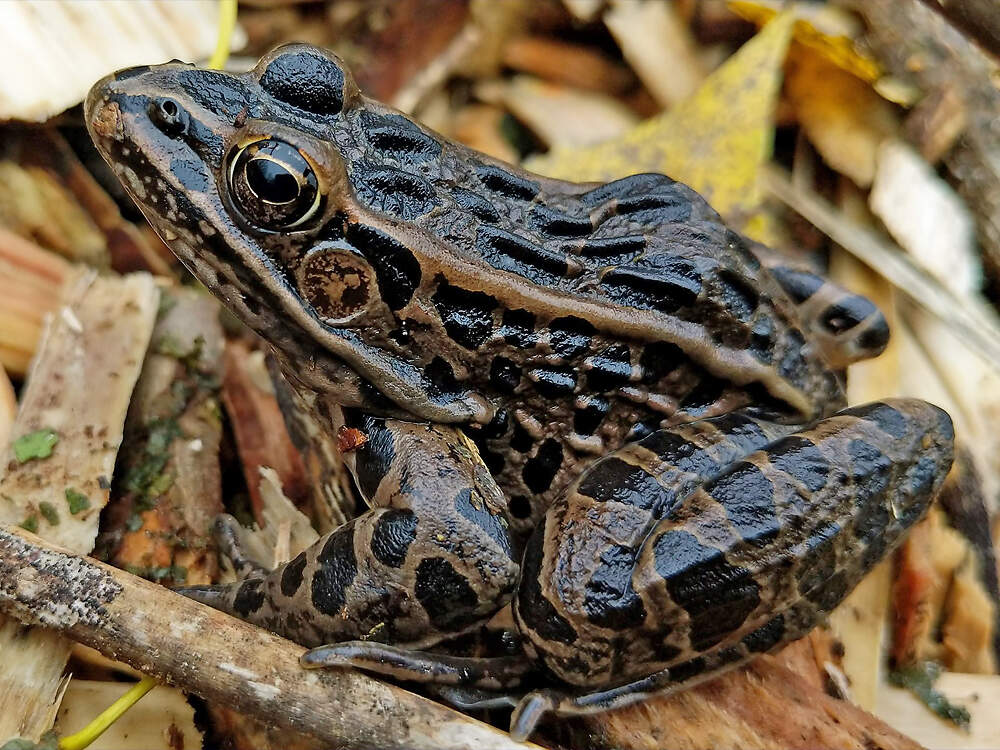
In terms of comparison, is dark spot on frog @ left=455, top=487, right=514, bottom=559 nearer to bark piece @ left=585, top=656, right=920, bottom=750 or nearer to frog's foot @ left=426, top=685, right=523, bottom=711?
frog's foot @ left=426, top=685, right=523, bottom=711

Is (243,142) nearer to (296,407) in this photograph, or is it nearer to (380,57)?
(296,407)

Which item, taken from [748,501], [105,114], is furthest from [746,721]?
[105,114]

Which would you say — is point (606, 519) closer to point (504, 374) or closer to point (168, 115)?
point (504, 374)

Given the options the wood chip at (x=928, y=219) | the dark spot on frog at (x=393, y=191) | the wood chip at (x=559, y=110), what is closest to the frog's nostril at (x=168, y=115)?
the dark spot on frog at (x=393, y=191)

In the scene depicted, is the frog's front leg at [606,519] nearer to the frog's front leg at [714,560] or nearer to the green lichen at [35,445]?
the frog's front leg at [714,560]

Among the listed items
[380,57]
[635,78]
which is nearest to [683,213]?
[635,78]

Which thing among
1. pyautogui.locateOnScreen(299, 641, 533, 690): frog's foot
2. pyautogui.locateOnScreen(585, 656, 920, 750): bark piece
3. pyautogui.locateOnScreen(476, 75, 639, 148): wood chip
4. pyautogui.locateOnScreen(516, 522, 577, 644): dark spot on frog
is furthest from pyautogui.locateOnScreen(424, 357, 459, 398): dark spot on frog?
pyautogui.locateOnScreen(476, 75, 639, 148): wood chip
